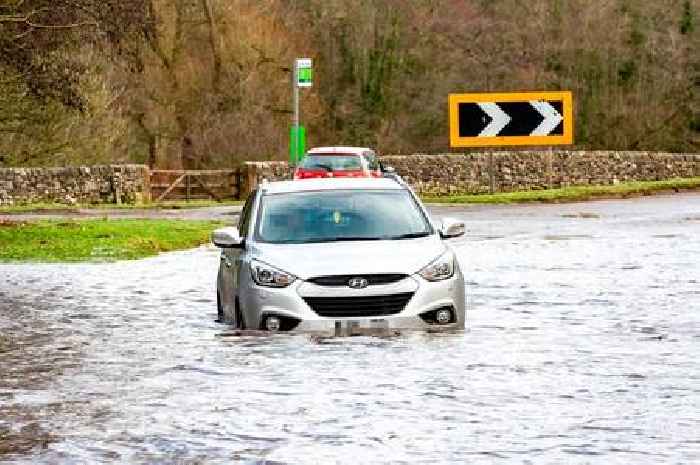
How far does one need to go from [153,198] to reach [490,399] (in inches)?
1770

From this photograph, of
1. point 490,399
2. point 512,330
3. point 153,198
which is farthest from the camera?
point 153,198

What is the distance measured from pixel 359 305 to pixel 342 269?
1.11 feet

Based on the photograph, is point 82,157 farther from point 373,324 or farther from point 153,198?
point 373,324

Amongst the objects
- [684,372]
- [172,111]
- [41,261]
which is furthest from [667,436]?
[172,111]

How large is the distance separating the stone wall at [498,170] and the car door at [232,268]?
36.7 metres

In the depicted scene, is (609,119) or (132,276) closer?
(132,276)

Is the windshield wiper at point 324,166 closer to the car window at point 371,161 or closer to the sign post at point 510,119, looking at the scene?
the car window at point 371,161

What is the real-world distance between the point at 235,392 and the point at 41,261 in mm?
16001

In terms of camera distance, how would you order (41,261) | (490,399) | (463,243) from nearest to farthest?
(490,399), (41,261), (463,243)

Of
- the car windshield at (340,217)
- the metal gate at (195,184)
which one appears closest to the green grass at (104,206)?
the metal gate at (195,184)

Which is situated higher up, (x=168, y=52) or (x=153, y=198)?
(x=168, y=52)

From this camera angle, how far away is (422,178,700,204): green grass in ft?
165

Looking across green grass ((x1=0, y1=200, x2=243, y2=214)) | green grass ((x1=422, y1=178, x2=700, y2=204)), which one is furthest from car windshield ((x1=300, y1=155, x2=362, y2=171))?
green grass ((x1=422, y1=178, x2=700, y2=204))

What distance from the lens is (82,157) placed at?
5738 centimetres
